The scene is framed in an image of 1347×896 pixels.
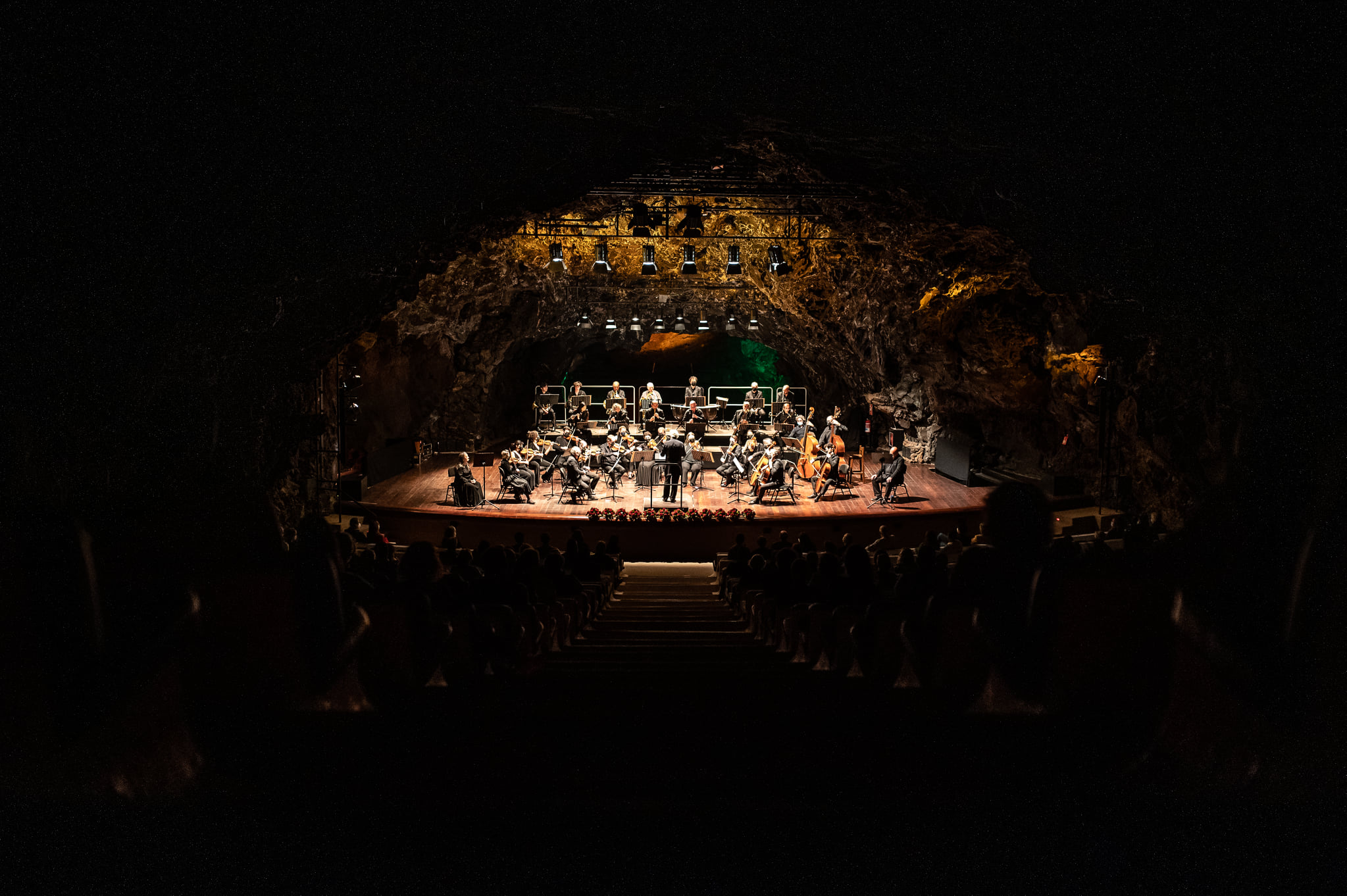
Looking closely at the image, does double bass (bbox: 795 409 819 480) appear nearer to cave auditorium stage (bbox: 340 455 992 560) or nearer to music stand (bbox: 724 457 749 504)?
cave auditorium stage (bbox: 340 455 992 560)

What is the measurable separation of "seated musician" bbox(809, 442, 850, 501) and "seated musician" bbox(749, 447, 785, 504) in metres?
0.82

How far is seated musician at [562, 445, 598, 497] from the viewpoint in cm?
1505

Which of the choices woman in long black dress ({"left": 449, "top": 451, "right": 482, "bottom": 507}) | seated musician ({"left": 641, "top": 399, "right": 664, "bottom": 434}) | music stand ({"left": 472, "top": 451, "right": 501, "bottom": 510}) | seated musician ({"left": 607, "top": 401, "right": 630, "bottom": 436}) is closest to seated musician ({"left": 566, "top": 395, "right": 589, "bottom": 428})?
seated musician ({"left": 607, "top": 401, "right": 630, "bottom": 436})

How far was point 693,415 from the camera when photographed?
20234 mm

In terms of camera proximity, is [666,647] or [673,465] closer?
[666,647]

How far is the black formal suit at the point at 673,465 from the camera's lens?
14.7 m

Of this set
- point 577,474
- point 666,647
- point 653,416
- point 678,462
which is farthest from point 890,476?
point 666,647

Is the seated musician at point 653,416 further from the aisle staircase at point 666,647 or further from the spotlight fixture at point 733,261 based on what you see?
the aisle staircase at point 666,647

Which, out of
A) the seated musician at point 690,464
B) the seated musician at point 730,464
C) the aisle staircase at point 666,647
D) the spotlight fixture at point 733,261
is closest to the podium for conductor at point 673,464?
the seated musician at point 690,464

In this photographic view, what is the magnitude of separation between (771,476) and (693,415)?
5.66 meters

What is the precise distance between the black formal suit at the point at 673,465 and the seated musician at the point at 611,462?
1294 mm

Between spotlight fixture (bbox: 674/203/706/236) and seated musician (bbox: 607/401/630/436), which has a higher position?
spotlight fixture (bbox: 674/203/706/236)

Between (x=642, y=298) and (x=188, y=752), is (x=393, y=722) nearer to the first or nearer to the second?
(x=188, y=752)

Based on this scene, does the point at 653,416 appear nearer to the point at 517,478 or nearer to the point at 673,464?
the point at 673,464
